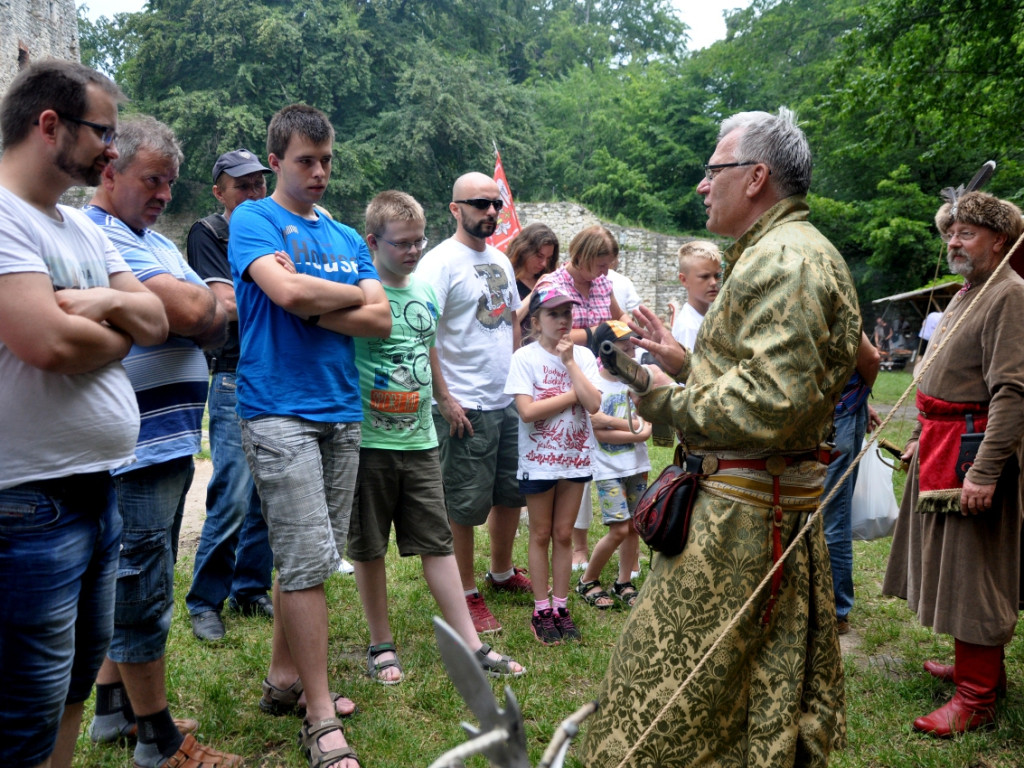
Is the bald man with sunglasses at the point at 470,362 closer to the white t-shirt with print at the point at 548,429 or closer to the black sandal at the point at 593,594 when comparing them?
the white t-shirt with print at the point at 548,429

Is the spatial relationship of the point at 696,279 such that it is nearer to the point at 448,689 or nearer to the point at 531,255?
the point at 531,255

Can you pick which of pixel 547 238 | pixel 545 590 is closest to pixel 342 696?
pixel 545 590

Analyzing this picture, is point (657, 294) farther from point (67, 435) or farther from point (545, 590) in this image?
point (67, 435)

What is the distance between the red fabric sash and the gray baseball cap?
330cm

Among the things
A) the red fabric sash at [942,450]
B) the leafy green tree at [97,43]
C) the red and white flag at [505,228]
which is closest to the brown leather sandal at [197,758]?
the red fabric sash at [942,450]

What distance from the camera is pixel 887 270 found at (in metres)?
24.4

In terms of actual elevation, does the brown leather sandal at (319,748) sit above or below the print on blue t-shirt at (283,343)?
below

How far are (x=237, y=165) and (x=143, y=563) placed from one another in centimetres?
221

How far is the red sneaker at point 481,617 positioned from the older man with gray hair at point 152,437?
1.55m

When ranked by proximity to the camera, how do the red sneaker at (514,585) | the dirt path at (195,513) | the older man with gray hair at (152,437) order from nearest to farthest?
the older man with gray hair at (152,437), the red sneaker at (514,585), the dirt path at (195,513)

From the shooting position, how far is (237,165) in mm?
4039

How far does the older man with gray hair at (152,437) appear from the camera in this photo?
2.60 m

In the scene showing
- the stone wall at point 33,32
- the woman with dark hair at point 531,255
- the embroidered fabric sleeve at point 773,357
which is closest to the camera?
the embroidered fabric sleeve at point 773,357

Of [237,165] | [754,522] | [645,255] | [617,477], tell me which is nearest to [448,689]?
[617,477]
